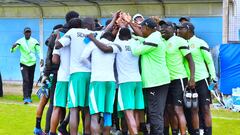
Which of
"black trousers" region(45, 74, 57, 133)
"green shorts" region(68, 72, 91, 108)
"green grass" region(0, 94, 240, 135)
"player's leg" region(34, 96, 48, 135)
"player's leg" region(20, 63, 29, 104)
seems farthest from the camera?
"player's leg" region(20, 63, 29, 104)

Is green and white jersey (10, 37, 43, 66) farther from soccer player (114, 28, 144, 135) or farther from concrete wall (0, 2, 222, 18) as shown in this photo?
soccer player (114, 28, 144, 135)

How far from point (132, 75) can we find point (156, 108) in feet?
2.16

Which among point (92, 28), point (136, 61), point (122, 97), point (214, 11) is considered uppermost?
point (214, 11)

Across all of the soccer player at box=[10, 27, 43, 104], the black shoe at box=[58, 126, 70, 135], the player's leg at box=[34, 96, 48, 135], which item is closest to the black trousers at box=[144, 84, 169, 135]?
the black shoe at box=[58, 126, 70, 135]

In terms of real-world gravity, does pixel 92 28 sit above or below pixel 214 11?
below

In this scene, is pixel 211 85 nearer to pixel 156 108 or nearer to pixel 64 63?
pixel 156 108

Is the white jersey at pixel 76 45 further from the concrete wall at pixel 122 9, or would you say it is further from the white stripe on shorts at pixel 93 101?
the concrete wall at pixel 122 9

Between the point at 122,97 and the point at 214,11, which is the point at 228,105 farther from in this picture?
the point at 122,97

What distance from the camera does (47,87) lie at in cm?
936

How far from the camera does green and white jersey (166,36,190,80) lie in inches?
347

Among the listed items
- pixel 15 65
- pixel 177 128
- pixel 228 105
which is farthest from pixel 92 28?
pixel 15 65

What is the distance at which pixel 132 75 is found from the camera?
8430 millimetres

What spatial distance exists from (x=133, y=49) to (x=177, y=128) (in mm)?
1717

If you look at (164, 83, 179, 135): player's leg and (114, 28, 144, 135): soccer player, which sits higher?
(114, 28, 144, 135): soccer player
